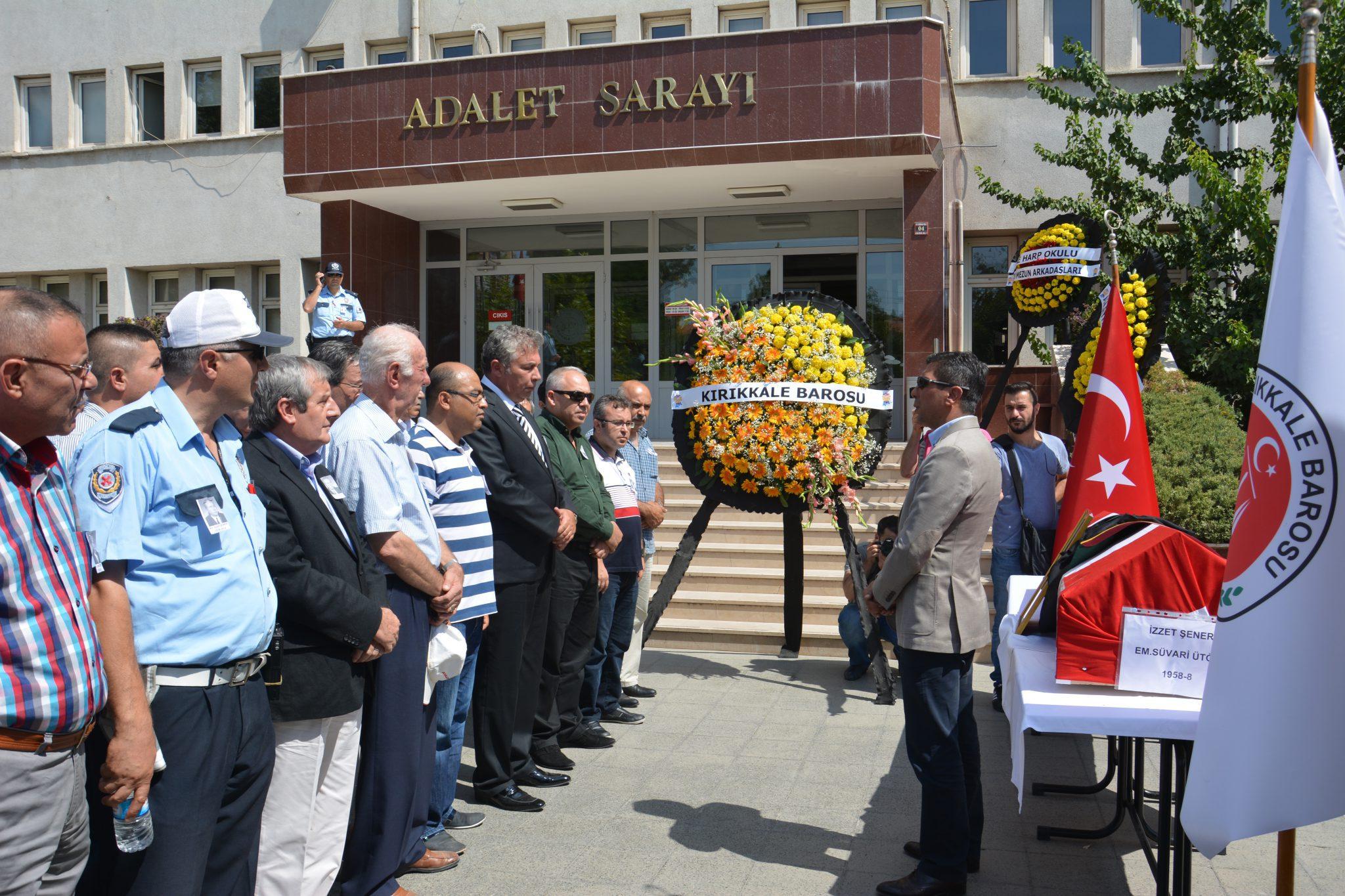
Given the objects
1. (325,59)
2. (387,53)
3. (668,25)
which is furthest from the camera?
(325,59)

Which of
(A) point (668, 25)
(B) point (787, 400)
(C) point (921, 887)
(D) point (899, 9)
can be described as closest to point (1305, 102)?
(C) point (921, 887)

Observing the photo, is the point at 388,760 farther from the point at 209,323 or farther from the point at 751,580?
the point at 751,580

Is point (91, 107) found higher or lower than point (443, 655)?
higher

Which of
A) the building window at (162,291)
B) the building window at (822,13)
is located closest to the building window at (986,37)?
the building window at (822,13)

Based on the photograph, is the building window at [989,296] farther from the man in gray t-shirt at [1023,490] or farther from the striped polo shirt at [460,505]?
the striped polo shirt at [460,505]

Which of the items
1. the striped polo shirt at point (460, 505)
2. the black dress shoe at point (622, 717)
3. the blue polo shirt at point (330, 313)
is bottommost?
the black dress shoe at point (622, 717)

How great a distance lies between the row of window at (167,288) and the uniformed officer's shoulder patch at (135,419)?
14900 mm

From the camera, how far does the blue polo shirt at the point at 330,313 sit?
33.0ft

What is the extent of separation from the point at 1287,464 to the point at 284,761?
2986 mm

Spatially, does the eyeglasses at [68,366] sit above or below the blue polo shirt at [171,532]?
above

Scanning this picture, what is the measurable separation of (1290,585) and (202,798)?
2.81m

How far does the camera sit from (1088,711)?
321 cm

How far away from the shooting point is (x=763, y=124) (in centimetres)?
1221

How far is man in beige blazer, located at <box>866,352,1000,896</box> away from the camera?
4000mm
